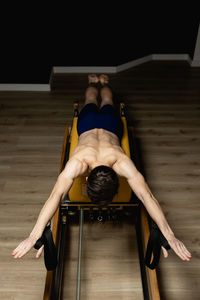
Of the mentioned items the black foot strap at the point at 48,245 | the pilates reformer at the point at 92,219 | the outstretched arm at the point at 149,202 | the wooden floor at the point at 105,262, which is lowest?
the wooden floor at the point at 105,262

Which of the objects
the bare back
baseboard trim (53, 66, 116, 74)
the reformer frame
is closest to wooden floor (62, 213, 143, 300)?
the reformer frame

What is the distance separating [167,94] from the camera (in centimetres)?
395

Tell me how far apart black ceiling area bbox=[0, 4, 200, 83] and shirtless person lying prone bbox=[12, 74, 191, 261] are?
1945mm

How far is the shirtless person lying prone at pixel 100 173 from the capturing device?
1533 millimetres

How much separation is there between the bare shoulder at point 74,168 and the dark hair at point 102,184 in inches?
7.4

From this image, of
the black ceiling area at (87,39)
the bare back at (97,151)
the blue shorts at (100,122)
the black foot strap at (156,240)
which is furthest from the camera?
the black ceiling area at (87,39)

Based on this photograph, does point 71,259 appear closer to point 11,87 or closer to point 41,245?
point 41,245

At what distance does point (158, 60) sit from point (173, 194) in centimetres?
309

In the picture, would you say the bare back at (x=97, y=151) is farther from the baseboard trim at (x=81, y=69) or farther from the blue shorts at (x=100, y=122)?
the baseboard trim at (x=81, y=69)

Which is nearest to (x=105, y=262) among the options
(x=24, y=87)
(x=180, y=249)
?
(x=180, y=249)

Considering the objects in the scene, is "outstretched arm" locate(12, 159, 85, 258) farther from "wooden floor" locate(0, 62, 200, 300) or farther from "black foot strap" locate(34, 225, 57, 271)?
"wooden floor" locate(0, 62, 200, 300)

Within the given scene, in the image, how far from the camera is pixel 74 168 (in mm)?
1775

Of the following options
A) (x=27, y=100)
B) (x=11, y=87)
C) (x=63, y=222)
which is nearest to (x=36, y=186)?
(x=63, y=222)

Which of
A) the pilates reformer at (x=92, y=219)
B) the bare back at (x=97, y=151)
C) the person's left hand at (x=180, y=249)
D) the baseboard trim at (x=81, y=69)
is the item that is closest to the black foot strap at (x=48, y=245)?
the pilates reformer at (x=92, y=219)
